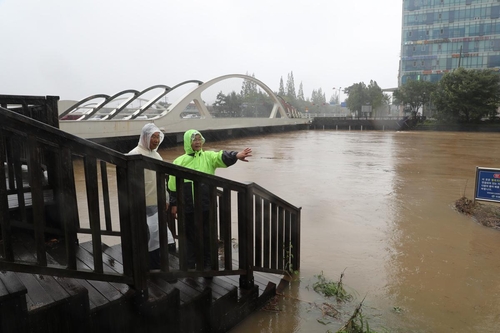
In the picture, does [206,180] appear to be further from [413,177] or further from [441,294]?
[413,177]

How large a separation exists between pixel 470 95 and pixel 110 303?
48994 mm

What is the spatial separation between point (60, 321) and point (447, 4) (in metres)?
72.2

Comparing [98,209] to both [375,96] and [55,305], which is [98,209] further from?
[375,96]

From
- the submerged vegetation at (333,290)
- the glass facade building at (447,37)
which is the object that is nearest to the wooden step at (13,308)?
the submerged vegetation at (333,290)

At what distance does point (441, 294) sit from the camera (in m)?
3.65

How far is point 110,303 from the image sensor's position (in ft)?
7.03

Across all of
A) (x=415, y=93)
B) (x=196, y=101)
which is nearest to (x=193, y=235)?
(x=196, y=101)

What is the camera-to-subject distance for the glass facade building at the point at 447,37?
57.0 metres

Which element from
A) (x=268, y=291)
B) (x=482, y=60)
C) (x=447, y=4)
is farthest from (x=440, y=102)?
(x=268, y=291)

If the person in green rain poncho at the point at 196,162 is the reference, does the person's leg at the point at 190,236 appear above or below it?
below

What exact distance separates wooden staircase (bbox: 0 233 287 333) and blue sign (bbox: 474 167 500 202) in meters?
5.20

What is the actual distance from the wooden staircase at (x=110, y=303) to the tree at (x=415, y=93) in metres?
55.6

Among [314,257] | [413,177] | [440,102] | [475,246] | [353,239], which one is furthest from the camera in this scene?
[440,102]

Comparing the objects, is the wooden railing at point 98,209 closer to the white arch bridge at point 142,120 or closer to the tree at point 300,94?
the white arch bridge at point 142,120
